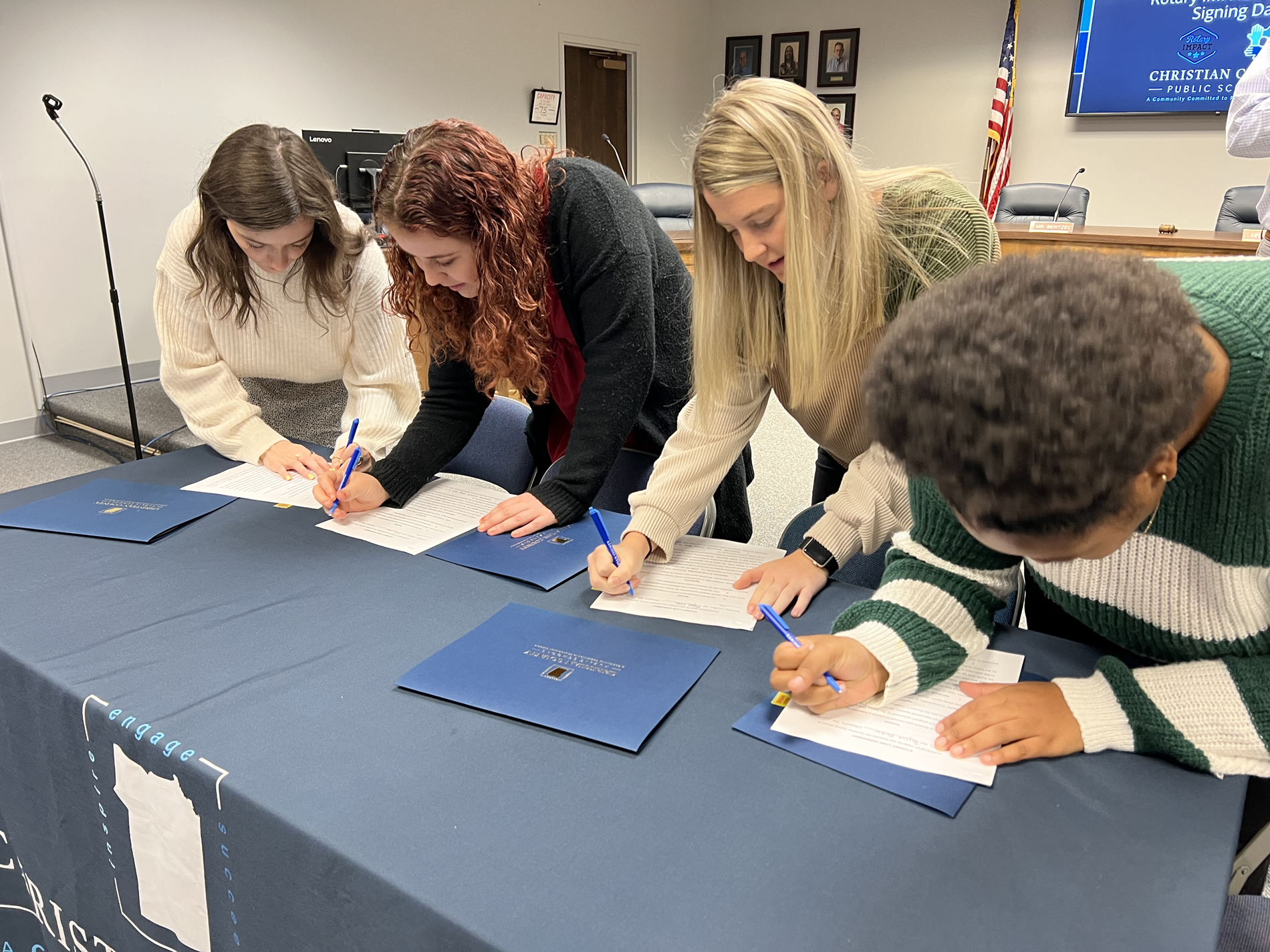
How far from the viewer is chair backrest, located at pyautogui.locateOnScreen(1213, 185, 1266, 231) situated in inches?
173

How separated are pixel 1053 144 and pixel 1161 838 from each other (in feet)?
21.8

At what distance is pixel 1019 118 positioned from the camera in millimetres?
6242

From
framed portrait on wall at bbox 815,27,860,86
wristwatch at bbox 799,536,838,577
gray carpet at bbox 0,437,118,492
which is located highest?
framed portrait on wall at bbox 815,27,860,86

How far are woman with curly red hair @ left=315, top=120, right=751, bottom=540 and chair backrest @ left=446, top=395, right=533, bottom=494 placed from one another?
0.58 ft

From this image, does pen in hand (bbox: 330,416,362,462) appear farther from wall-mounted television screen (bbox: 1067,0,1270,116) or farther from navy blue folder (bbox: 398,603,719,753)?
wall-mounted television screen (bbox: 1067,0,1270,116)

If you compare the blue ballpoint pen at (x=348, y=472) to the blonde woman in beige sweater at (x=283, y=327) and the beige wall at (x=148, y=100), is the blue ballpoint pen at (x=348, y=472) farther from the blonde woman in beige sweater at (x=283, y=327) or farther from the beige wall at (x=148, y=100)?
the beige wall at (x=148, y=100)

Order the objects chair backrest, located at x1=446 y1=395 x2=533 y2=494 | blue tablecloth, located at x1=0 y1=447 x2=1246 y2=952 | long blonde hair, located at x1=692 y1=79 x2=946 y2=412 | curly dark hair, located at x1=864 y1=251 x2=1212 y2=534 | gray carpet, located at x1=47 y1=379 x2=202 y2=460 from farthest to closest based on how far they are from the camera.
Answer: gray carpet, located at x1=47 y1=379 x2=202 y2=460 → chair backrest, located at x1=446 y1=395 x2=533 y2=494 → long blonde hair, located at x1=692 y1=79 x2=946 y2=412 → blue tablecloth, located at x1=0 y1=447 x2=1246 y2=952 → curly dark hair, located at x1=864 y1=251 x2=1212 y2=534

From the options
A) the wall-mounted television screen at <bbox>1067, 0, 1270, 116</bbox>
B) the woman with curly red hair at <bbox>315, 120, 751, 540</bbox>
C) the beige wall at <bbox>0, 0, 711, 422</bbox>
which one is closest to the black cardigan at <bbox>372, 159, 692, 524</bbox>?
the woman with curly red hair at <bbox>315, 120, 751, 540</bbox>

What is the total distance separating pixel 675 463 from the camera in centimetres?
123

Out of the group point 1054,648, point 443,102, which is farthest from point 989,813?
point 443,102

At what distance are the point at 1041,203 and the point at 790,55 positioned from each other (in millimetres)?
3025

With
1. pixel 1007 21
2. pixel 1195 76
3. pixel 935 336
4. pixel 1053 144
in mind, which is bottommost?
pixel 935 336

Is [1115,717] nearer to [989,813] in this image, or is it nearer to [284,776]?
[989,813]

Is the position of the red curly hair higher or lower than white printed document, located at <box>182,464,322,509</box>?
higher
